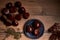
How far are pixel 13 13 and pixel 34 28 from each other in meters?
0.28

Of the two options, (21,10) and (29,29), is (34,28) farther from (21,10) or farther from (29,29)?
(21,10)

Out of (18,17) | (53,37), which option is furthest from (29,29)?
(53,37)

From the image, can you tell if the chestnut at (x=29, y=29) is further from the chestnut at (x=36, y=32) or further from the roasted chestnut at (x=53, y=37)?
the roasted chestnut at (x=53, y=37)

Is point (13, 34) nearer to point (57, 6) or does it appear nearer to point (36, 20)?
point (36, 20)

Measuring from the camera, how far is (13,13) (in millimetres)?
A: 2244

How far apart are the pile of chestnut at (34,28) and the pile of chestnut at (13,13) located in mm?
109

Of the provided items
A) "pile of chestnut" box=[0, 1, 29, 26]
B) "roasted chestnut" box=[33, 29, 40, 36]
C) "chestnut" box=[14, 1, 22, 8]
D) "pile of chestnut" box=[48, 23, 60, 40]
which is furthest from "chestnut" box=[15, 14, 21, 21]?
"pile of chestnut" box=[48, 23, 60, 40]

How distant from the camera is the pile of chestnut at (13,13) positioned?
2.21m

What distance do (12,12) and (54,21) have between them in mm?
475

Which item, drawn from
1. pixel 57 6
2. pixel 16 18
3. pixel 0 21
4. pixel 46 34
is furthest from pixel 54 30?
pixel 0 21

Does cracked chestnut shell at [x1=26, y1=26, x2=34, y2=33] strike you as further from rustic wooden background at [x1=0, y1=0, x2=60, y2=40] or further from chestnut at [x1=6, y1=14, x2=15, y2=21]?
chestnut at [x1=6, y1=14, x2=15, y2=21]

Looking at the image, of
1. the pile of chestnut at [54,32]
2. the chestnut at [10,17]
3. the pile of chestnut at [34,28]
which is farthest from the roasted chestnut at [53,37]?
the chestnut at [10,17]

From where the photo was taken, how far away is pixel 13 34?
220 cm

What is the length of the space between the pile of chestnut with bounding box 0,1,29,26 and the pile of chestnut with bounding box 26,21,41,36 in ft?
0.36
